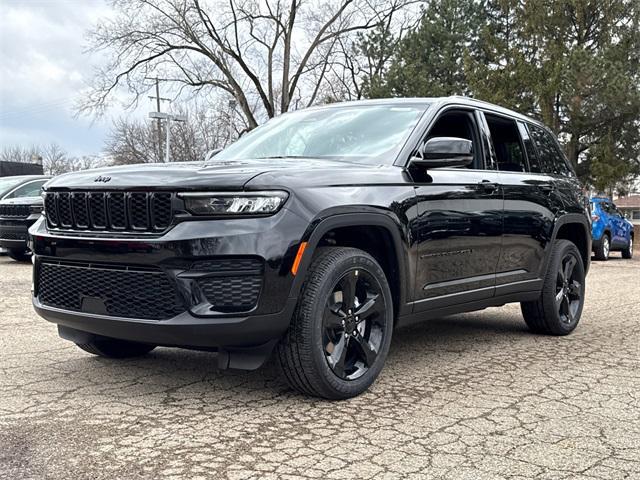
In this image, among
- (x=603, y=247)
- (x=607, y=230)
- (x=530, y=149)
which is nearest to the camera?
(x=530, y=149)

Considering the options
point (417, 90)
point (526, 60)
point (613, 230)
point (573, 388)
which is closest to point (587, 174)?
point (526, 60)

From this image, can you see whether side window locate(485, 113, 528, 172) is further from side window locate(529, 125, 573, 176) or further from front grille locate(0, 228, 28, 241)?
front grille locate(0, 228, 28, 241)

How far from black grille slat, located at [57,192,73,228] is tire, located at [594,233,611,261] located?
15.5 metres

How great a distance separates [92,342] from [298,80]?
27157mm

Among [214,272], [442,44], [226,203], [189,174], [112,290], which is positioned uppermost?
[442,44]

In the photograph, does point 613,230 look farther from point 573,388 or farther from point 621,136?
point 573,388

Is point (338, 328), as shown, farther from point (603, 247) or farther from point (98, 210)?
point (603, 247)

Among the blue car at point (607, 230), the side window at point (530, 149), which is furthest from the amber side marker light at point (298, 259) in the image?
the blue car at point (607, 230)

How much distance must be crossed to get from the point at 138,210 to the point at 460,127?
2695mm

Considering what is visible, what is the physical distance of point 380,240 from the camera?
4.38m

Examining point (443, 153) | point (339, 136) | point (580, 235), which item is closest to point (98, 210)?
point (339, 136)

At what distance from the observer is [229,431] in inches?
136

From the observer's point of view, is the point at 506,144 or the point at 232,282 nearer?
the point at 232,282

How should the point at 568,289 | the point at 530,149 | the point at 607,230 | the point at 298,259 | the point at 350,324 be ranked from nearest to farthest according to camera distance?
1. the point at 298,259
2. the point at 350,324
3. the point at 530,149
4. the point at 568,289
5. the point at 607,230
